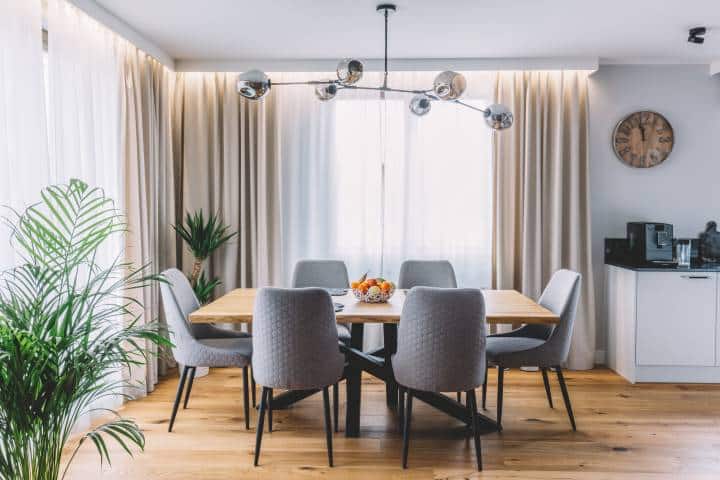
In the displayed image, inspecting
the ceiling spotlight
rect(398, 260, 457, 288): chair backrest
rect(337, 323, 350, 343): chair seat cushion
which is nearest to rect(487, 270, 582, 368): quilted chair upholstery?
rect(398, 260, 457, 288): chair backrest

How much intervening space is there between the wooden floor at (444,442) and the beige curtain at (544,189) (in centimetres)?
102

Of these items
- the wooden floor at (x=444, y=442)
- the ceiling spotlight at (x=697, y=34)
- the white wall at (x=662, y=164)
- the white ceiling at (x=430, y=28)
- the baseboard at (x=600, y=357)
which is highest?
the white ceiling at (x=430, y=28)

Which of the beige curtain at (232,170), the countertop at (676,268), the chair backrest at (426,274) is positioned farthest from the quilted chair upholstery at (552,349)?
the beige curtain at (232,170)

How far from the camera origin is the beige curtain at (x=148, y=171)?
398cm

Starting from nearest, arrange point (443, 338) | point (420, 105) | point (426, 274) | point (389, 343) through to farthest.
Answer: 1. point (443, 338)
2. point (389, 343)
3. point (420, 105)
4. point (426, 274)

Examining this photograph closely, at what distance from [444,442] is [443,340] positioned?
0.77 meters

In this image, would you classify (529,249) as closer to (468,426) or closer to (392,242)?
(392,242)

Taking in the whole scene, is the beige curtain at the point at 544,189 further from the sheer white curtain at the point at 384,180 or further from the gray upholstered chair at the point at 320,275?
the gray upholstered chair at the point at 320,275

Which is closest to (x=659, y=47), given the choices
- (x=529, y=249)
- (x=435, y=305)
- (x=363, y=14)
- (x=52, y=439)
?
(x=529, y=249)

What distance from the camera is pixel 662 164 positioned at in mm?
4879

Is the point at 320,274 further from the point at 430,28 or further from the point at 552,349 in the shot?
the point at 430,28

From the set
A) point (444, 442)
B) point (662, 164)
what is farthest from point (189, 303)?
point (662, 164)

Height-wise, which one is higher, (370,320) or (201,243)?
(201,243)

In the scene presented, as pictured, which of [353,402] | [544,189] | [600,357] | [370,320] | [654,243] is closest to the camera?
[370,320]
